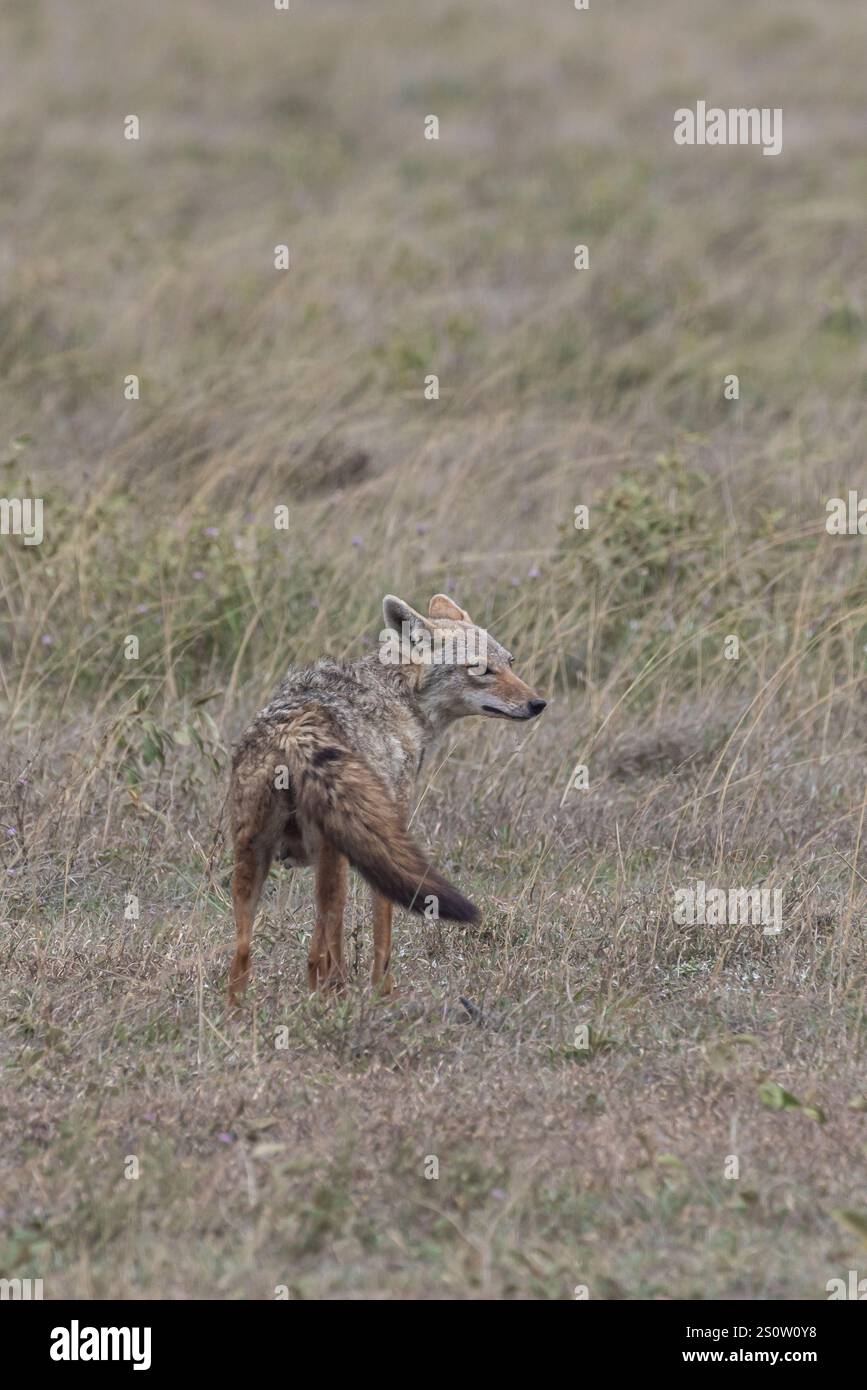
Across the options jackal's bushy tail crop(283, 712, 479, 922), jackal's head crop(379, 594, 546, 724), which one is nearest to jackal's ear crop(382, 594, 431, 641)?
jackal's head crop(379, 594, 546, 724)

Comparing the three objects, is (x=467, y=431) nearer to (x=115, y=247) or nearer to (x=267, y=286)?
(x=267, y=286)

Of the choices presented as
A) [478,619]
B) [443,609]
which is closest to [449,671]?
[443,609]

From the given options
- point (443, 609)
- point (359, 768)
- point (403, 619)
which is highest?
point (443, 609)

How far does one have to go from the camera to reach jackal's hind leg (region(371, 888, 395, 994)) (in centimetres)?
569

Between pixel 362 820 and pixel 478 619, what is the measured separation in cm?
370

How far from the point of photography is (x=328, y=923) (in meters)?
5.54

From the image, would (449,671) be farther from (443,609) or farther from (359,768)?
(359,768)

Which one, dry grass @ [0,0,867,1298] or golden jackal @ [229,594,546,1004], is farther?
golden jackal @ [229,594,546,1004]

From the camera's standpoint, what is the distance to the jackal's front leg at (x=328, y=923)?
5.44m

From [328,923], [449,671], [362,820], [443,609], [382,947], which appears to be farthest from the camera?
[443,609]

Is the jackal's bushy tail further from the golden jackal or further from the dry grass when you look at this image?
the dry grass

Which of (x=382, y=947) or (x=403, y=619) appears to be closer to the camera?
(x=382, y=947)

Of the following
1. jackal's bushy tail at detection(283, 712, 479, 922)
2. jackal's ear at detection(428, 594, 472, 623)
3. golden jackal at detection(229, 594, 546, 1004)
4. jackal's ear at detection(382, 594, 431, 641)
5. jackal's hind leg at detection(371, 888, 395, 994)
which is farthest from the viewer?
jackal's ear at detection(428, 594, 472, 623)

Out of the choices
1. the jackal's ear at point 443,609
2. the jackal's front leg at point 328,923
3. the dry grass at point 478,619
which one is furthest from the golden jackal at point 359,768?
the dry grass at point 478,619
